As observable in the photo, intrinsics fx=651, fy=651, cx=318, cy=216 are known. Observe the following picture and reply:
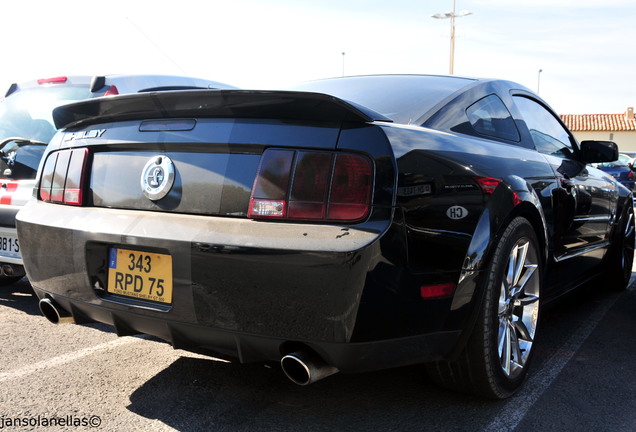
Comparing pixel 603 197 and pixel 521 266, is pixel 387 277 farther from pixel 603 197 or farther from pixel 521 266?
pixel 603 197

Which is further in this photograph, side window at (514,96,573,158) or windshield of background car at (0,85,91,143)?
windshield of background car at (0,85,91,143)

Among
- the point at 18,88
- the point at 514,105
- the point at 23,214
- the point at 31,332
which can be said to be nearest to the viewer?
the point at 23,214

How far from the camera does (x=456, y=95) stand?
3018mm

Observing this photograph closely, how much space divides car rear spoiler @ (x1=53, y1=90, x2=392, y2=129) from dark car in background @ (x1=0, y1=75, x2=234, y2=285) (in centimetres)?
183

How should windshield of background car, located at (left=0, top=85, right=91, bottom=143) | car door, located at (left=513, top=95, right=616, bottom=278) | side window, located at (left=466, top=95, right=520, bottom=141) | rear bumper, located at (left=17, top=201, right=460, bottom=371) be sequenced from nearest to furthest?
rear bumper, located at (left=17, top=201, right=460, bottom=371) < side window, located at (left=466, top=95, right=520, bottom=141) < car door, located at (left=513, top=95, right=616, bottom=278) < windshield of background car, located at (left=0, top=85, right=91, bottom=143)

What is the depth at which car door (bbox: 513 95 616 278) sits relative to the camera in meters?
3.53

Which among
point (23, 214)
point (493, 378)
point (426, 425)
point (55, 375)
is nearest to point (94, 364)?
point (55, 375)

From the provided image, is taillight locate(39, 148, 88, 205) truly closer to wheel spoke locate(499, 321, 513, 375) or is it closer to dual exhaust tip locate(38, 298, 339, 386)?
dual exhaust tip locate(38, 298, 339, 386)

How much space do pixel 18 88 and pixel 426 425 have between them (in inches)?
160

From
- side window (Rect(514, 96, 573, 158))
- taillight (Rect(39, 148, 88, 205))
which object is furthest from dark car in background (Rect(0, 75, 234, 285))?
side window (Rect(514, 96, 573, 158))

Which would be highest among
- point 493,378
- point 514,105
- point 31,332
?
point 514,105

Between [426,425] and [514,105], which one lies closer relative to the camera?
[426,425]

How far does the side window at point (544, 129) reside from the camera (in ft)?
12.1

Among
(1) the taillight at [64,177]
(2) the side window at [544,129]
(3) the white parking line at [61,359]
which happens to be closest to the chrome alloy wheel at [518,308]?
(2) the side window at [544,129]
